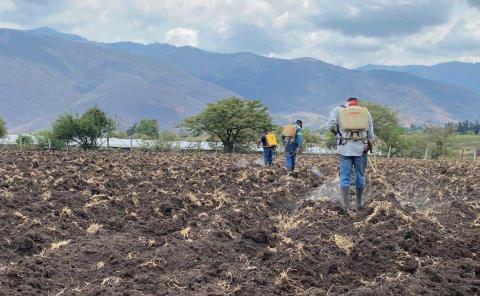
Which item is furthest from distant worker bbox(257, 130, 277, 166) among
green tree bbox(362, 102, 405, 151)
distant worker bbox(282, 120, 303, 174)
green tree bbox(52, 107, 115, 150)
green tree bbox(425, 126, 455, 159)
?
green tree bbox(425, 126, 455, 159)

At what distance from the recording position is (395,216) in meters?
8.95

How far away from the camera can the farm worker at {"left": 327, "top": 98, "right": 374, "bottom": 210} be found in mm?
10211

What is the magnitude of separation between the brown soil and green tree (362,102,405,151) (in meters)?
64.7

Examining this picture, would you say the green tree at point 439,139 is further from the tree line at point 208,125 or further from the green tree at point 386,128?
the tree line at point 208,125

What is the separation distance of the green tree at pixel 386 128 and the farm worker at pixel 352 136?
212 ft

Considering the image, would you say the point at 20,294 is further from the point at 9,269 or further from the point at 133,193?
the point at 133,193

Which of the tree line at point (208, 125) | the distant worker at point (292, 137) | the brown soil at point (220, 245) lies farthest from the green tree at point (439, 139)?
the brown soil at point (220, 245)

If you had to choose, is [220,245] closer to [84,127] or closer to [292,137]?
[292,137]

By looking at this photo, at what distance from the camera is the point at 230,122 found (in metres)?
53.0

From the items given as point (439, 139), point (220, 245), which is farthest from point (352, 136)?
point (439, 139)

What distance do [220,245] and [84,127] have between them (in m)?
43.1

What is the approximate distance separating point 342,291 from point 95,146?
151ft

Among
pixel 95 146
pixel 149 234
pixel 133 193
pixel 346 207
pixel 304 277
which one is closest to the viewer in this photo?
pixel 304 277

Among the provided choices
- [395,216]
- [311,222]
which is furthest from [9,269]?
[395,216]
